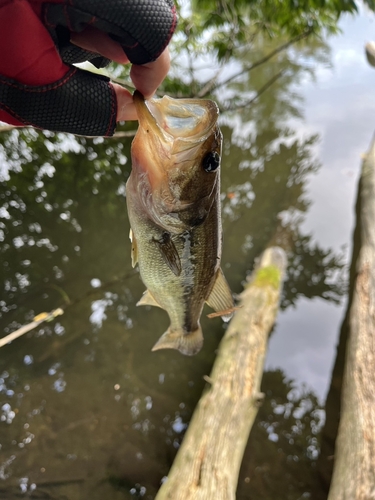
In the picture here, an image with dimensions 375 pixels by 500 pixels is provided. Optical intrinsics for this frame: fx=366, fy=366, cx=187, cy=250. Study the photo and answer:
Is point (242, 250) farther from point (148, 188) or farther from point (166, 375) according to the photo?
point (148, 188)

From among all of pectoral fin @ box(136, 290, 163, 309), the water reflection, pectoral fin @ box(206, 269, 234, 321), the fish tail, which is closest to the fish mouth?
pectoral fin @ box(206, 269, 234, 321)

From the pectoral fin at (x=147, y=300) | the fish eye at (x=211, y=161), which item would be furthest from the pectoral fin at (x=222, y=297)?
the fish eye at (x=211, y=161)

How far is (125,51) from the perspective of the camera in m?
1.10

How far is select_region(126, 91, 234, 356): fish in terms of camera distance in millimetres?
1245

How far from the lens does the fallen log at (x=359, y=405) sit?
2801 mm

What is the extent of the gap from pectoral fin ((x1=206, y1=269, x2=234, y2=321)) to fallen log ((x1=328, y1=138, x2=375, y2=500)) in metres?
1.93

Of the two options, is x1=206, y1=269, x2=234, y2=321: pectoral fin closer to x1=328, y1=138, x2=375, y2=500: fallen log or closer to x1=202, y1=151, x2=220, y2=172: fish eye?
x1=202, y1=151, x2=220, y2=172: fish eye

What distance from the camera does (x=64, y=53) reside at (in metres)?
1.22

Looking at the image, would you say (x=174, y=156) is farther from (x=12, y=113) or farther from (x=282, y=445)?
(x=282, y=445)

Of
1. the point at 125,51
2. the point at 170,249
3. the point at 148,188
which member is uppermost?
the point at 125,51

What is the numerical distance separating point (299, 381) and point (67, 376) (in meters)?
2.67

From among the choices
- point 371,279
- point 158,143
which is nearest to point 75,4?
point 158,143

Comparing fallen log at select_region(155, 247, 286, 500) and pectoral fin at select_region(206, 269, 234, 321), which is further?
fallen log at select_region(155, 247, 286, 500)

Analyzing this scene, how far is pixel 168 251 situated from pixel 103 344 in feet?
9.35
